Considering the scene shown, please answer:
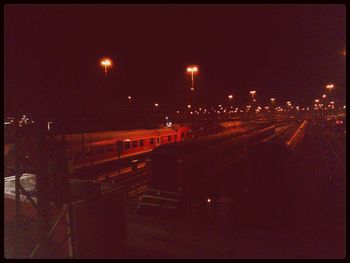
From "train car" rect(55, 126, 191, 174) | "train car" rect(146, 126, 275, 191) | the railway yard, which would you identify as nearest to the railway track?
the railway yard

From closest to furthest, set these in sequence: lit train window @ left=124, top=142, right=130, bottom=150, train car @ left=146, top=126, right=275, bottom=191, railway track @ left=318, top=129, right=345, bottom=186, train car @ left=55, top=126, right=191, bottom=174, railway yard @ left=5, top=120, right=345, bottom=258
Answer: railway yard @ left=5, top=120, right=345, bottom=258 → train car @ left=146, top=126, right=275, bottom=191 → train car @ left=55, top=126, right=191, bottom=174 → railway track @ left=318, top=129, right=345, bottom=186 → lit train window @ left=124, top=142, right=130, bottom=150

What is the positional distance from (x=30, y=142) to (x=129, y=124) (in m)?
23.8

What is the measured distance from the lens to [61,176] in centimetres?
845

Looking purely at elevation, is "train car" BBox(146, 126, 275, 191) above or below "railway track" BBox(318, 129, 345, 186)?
above

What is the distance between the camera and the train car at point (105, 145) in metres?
18.3

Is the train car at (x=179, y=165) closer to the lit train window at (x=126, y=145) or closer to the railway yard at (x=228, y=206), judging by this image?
the railway yard at (x=228, y=206)

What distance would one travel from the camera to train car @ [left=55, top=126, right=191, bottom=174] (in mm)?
18328

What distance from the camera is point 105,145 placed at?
2075 centimetres

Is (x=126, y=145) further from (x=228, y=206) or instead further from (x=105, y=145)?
(x=228, y=206)

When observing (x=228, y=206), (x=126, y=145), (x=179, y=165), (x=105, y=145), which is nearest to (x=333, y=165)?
(x=126, y=145)

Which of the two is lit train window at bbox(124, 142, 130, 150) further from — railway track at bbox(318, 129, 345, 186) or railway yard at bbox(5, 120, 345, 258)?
railway track at bbox(318, 129, 345, 186)

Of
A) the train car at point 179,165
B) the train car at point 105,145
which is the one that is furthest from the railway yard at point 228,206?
the train car at point 105,145

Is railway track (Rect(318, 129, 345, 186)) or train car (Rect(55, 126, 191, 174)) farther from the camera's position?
railway track (Rect(318, 129, 345, 186))

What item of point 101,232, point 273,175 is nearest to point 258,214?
point 273,175
